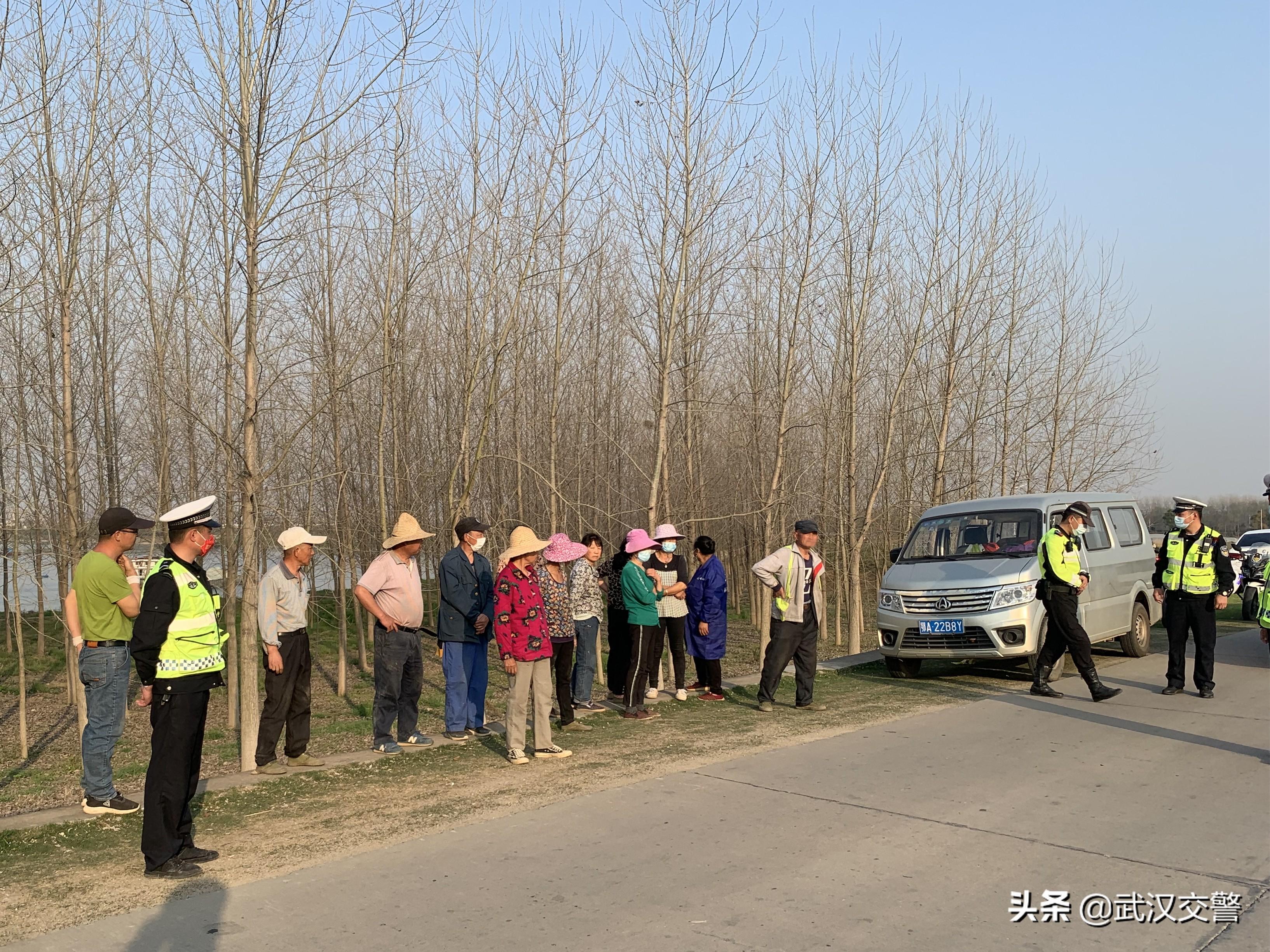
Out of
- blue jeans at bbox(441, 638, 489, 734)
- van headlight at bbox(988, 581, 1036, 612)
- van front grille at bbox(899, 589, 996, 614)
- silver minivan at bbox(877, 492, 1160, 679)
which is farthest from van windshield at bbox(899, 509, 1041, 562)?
blue jeans at bbox(441, 638, 489, 734)

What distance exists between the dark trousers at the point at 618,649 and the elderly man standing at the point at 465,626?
1.68 metres

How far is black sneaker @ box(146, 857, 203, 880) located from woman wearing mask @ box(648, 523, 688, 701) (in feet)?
19.1

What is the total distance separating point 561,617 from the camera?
923cm

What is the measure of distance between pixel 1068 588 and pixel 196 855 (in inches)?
312

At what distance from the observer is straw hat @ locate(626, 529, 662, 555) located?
1023 centimetres

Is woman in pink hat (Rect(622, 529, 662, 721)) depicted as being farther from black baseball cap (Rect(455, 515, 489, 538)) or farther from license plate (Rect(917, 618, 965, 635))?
license plate (Rect(917, 618, 965, 635))

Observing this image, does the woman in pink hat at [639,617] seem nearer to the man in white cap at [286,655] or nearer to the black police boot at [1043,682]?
the man in white cap at [286,655]

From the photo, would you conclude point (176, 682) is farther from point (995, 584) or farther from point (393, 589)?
point (995, 584)

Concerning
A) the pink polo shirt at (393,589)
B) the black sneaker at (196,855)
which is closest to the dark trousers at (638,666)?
the pink polo shirt at (393,589)

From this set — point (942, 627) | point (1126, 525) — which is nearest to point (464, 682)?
point (942, 627)

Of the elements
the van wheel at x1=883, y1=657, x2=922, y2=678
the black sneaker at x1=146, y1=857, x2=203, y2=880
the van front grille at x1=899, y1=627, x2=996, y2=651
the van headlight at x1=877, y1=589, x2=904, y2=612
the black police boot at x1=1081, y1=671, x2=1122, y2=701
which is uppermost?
the van headlight at x1=877, y1=589, x2=904, y2=612

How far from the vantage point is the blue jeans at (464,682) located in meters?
9.07

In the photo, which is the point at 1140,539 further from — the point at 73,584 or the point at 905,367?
the point at 73,584

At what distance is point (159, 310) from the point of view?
1292 centimetres
